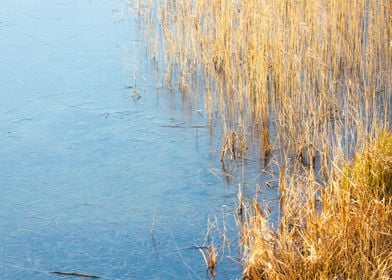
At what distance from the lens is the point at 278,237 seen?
3.16 meters

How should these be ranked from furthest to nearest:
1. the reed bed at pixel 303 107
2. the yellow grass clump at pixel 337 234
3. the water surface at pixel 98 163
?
the water surface at pixel 98 163
the reed bed at pixel 303 107
the yellow grass clump at pixel 337 234

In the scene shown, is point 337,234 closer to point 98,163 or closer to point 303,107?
point 303,107

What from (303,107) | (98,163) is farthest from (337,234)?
(98,163)

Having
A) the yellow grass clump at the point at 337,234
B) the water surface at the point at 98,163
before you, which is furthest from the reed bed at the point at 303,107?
the water surface at the point at 98,163

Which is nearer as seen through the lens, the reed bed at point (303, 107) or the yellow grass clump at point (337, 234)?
the yellow grass clump at point (337, 234)

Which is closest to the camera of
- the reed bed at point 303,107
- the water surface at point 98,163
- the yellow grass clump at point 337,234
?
the yellow grass clump at point 337,234

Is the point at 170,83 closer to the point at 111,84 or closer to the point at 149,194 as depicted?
the point at 111,84

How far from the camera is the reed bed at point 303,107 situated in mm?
2861

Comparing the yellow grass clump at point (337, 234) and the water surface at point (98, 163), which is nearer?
the yellow grass clump at point (337, 234)

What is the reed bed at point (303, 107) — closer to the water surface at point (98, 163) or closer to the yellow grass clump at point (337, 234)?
the yellow grass clump at point (337, 234)

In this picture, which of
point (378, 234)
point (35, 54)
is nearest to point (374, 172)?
point (378, 234)


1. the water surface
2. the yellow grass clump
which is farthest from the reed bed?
the water surface

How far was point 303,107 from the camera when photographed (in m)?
4.22

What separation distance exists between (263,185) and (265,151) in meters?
0.38
